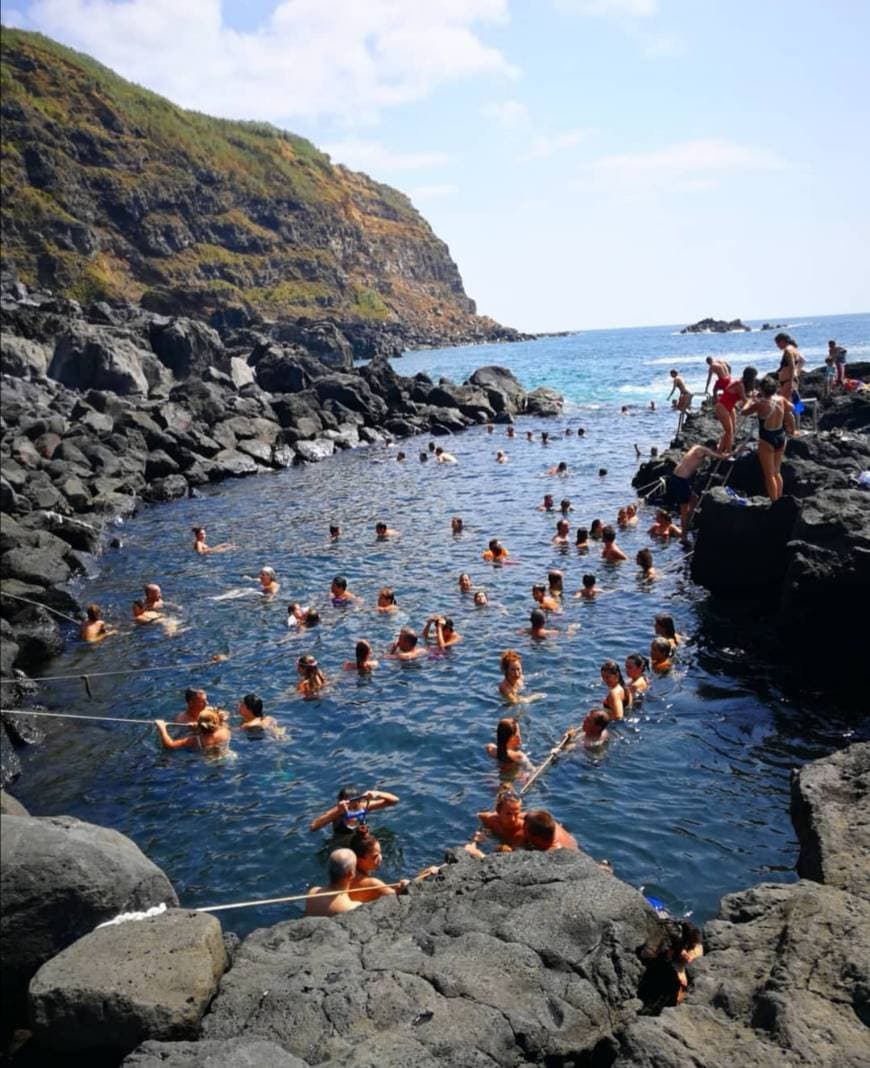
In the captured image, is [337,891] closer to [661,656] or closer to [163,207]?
[661,656]

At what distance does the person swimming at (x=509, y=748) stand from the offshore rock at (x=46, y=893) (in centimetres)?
578

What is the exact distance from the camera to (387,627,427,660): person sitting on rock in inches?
627

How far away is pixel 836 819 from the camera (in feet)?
24.4

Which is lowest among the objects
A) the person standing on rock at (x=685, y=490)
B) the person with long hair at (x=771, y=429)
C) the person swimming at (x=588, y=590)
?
the person swimming at (x=588, y=590)

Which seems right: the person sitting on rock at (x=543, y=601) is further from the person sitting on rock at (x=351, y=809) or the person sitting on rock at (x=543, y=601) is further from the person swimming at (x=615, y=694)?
the person sitting on rock at (x=351, y=809)

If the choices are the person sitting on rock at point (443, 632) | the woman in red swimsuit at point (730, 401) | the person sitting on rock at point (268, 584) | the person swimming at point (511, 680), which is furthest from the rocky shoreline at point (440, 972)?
the woman in red swimsuit at point (730, 401)

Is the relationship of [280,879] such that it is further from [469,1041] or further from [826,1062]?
[826,1062]

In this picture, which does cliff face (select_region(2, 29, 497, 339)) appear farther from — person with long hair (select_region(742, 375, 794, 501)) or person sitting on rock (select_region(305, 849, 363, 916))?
person sitting on rock (select_region(305, 849, 363, 916))

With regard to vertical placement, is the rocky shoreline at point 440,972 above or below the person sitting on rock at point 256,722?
above

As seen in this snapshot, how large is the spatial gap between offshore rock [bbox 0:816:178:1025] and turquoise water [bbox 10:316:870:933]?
2571 millimetres

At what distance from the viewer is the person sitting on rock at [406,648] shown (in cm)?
1593

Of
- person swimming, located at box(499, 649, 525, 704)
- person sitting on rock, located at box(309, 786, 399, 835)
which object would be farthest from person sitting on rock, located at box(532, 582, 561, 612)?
person sitting on rock, located at box(309, 786, 399, 835)

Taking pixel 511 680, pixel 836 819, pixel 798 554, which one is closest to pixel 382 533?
pixel 511 680

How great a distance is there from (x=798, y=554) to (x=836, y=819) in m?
6.90
